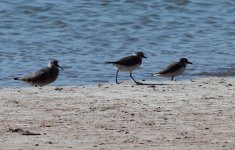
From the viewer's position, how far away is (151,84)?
569 inches

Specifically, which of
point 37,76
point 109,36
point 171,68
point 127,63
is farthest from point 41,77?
point 109,36

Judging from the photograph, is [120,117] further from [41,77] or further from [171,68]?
[171,68]

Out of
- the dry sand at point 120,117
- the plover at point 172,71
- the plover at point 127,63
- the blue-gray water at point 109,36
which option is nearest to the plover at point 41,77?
the blue-gray water at point 109,36

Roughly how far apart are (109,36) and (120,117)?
36.9ft

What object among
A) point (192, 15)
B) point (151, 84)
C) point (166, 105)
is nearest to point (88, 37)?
point (192, 15)

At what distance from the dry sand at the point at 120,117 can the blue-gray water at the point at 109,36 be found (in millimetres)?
2973

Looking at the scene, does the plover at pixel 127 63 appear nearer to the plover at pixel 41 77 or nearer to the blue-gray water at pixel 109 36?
the blue-gray water at pixel 109 36

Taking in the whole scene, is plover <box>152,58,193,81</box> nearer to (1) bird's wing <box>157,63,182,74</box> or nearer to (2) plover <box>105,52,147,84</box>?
(1) bird's wing <box>157,63,182,74</box>

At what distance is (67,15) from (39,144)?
16.5m

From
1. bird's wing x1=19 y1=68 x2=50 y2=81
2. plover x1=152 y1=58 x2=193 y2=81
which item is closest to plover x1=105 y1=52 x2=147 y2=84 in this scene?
plover x1=152 y1=58 x2=193 y2=81

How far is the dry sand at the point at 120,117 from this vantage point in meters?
9.20

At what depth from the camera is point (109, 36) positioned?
2183 cm

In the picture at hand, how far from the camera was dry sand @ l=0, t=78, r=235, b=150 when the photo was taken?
920 centimetres

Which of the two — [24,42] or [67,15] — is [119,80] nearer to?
[24,42]
